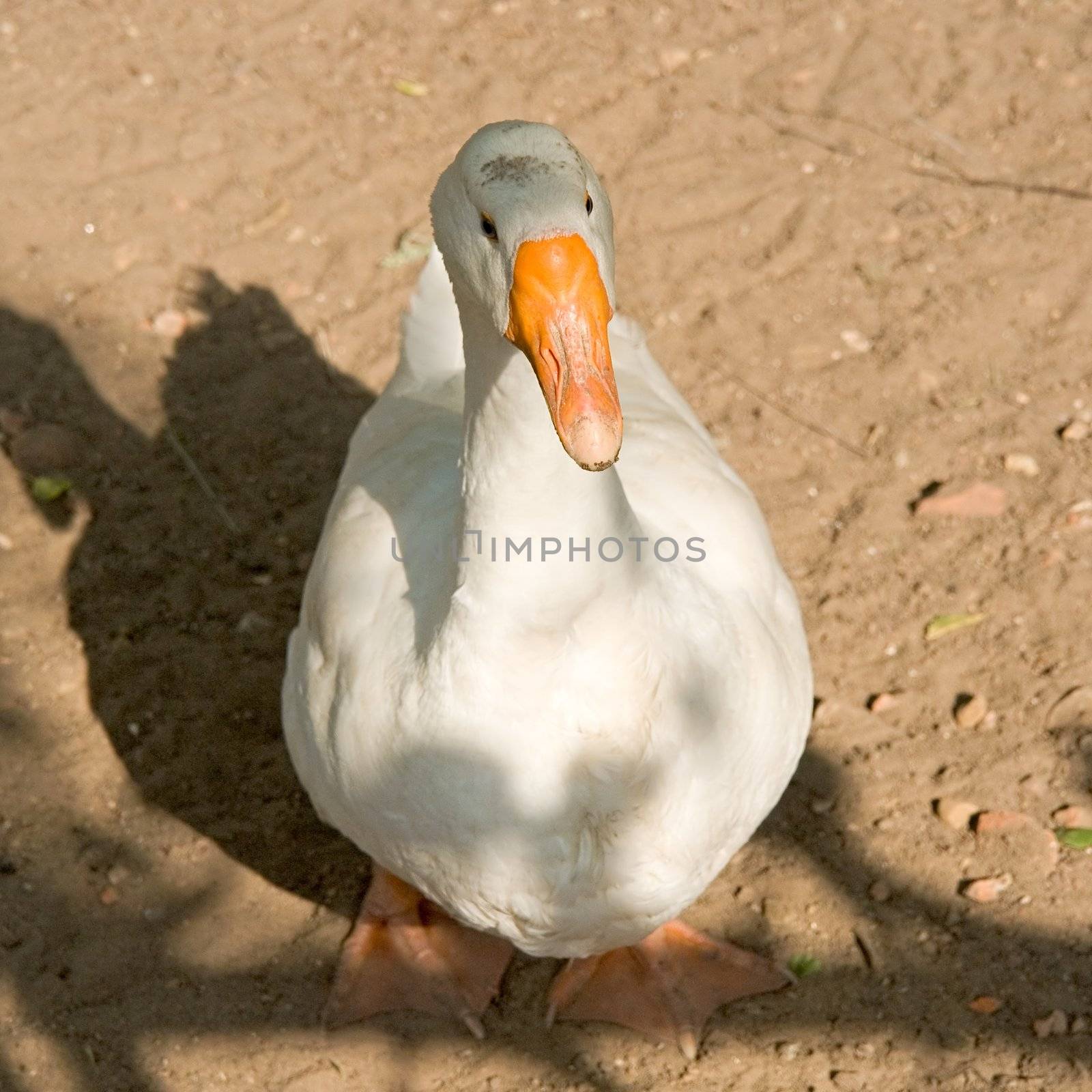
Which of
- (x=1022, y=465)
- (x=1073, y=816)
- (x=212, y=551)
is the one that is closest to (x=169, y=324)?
(x=212, y=551)

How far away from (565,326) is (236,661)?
2.33 m

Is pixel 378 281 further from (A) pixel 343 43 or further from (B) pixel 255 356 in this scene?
(A) pixel 343 43

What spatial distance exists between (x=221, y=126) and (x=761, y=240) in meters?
2.29

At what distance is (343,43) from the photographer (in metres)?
6.02

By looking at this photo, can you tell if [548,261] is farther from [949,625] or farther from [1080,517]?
[1080,517]

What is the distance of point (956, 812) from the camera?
3.46m

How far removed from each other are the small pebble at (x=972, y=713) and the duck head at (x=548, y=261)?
2.00m

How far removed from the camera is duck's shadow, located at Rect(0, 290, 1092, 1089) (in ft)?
10.4

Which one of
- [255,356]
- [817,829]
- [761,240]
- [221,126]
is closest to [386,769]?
[817,829]

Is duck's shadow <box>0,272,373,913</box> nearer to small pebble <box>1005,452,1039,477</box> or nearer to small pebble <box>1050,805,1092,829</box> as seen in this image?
small pebble <box>1050,805,1092,829</box>

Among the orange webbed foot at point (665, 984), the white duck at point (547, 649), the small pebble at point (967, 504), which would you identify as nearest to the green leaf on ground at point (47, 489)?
the white duck at point (547, 649)

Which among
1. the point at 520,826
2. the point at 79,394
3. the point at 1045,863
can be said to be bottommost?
the point at 1045,863

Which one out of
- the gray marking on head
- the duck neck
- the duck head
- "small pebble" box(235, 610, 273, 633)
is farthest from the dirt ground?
the gray marking on head

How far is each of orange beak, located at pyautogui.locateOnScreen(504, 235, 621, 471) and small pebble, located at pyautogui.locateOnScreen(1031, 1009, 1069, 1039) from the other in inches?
77.1
